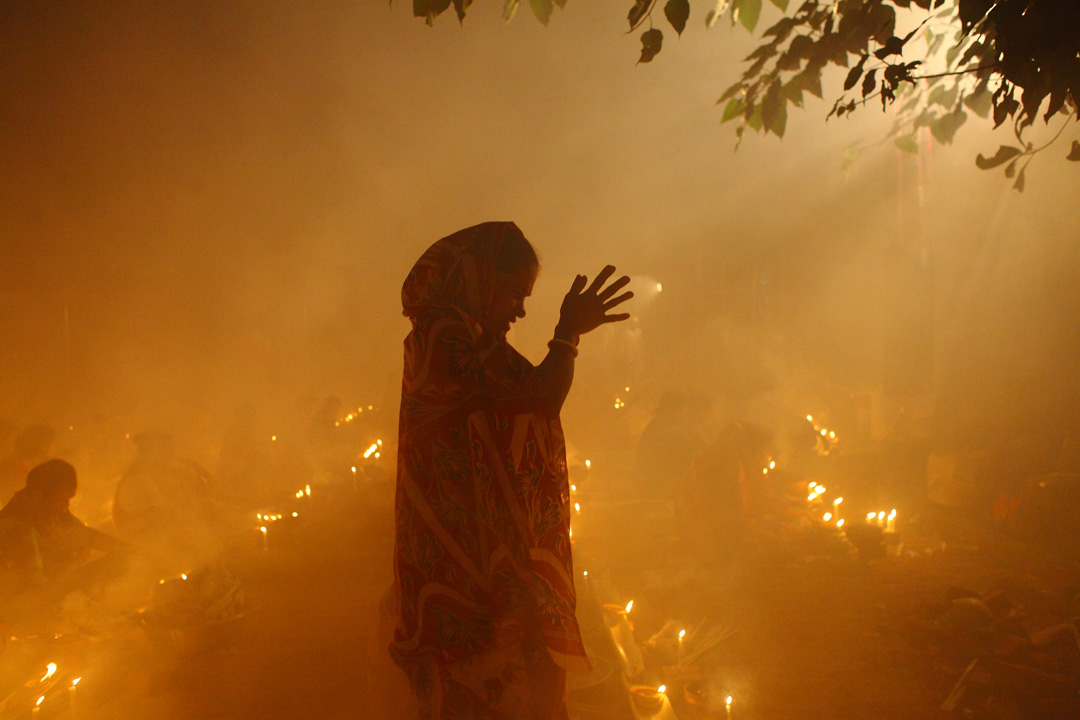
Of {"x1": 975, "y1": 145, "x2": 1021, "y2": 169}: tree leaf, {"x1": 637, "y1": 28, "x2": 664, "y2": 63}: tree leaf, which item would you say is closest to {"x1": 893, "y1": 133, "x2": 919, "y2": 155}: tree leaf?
{"x1": 975, "y1": 145, "x2": 1021, "y2": 169}: tree leaf

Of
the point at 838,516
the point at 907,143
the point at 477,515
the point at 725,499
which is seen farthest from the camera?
the point at 838,516

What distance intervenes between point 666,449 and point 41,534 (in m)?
6.91

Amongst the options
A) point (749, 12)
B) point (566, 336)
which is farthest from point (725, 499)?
point (566, 336)

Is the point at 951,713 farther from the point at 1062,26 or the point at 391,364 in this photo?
the point at 391,364

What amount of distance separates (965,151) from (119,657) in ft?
43.3

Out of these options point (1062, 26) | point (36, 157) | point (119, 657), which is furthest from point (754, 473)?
point (36, 157)

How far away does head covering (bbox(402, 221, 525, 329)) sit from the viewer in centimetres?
167

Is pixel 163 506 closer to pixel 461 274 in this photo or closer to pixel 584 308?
pixel 461 274

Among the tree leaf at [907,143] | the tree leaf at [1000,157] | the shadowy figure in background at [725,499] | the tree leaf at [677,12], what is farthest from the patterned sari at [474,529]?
the shadowy figure in background at [725,499]

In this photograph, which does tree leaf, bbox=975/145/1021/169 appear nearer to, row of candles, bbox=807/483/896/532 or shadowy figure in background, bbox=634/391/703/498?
row of candles, bbox=807/483/896/532

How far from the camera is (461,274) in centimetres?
168

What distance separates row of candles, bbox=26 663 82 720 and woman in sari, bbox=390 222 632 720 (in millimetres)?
2760

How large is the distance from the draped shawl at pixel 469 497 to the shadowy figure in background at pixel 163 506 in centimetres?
508

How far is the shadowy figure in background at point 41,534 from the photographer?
421 cm
